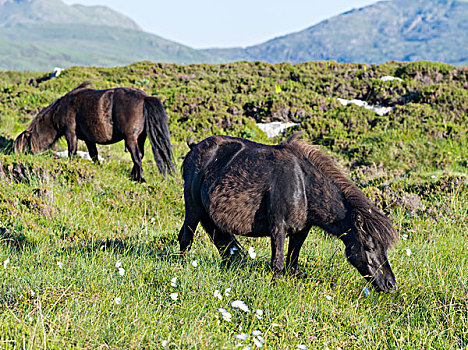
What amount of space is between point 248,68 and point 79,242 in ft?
59.9

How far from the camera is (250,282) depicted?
4.00 metres

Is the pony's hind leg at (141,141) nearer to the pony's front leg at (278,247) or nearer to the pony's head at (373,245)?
the pony's front leg at (278,247)

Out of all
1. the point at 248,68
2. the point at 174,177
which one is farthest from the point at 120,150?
the point at 248,68

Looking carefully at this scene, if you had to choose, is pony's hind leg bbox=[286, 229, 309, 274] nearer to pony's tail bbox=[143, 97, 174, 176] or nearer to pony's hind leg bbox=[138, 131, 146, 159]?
pony's tail bbox=[143, 97, 174, 176]

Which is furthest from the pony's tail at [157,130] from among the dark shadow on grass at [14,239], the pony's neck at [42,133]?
the dark shadow on grass at [14,239]

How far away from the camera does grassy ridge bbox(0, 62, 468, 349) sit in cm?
322

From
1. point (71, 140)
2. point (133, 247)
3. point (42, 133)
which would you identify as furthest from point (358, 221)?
point (42, 133)

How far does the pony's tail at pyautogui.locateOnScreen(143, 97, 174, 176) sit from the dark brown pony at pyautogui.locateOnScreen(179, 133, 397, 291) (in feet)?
15.4

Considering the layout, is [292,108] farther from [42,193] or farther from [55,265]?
[55,265]

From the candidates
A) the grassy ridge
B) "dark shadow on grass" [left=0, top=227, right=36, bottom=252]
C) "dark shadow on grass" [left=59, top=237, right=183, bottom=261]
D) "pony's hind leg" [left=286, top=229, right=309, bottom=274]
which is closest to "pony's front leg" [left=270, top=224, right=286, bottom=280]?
the grassy ridge

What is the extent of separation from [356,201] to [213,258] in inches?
67.7

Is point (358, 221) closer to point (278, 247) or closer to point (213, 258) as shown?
point (278, 247)

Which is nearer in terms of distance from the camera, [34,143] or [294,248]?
[294,248]

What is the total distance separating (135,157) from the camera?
30.6 feet
